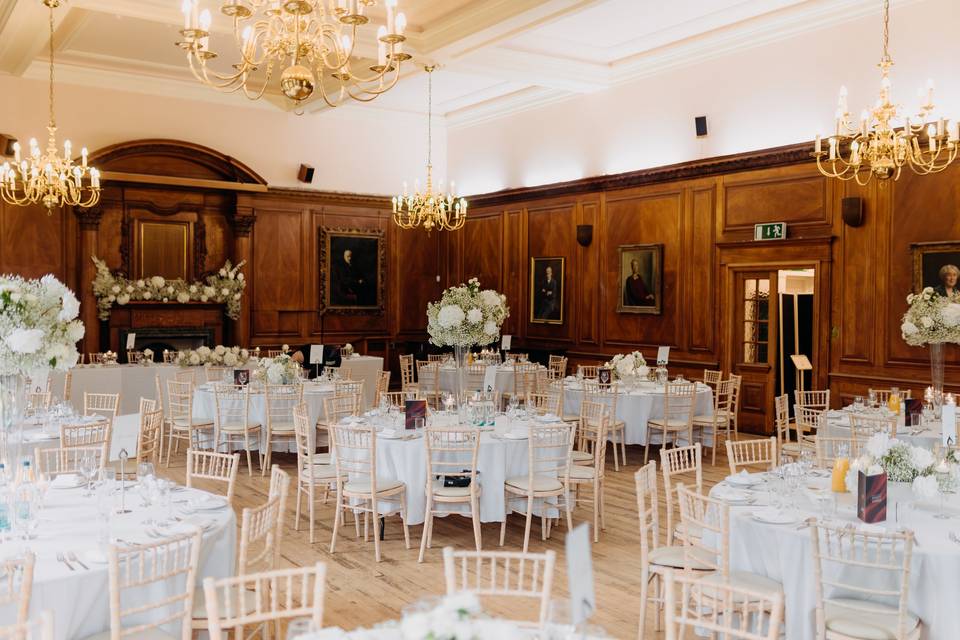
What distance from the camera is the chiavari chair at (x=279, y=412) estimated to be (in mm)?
9430

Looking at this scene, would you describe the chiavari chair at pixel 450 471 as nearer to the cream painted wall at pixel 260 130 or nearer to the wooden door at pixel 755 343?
the wooden door at pixel 755 343

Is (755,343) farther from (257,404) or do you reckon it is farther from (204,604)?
(204,604)

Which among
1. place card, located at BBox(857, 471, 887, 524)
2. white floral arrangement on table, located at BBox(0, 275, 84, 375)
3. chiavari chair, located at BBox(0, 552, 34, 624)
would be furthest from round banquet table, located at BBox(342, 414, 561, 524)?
chiavari chair, located at BBox(0, 552, 34, 624)

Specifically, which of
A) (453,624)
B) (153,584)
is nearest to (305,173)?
(153,584)

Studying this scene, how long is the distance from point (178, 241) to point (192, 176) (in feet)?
3.80

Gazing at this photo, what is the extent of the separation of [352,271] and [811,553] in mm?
13498

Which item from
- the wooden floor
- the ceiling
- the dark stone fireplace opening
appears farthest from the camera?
the dark stone fireplace opening

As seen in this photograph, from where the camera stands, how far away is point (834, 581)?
13.7ft

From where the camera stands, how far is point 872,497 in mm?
4434

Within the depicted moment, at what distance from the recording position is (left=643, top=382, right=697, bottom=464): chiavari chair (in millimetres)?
9969

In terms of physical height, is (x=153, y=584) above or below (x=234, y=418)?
below

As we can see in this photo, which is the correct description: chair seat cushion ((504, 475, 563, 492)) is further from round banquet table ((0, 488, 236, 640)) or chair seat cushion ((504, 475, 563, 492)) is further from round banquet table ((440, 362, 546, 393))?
round banquet table ((440, 362, 546, 393))

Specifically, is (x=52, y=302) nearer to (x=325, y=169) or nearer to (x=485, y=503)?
(x=485, y=503)

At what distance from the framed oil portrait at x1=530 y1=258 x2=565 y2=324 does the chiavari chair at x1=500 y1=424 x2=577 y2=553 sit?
825 centimetres
